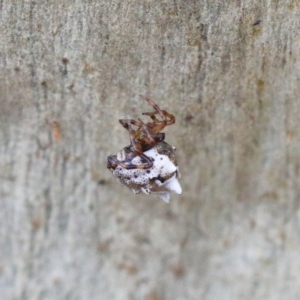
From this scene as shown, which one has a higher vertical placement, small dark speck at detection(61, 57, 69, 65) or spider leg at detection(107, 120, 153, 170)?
small dark speck at detection(61, 57, 69, 65)

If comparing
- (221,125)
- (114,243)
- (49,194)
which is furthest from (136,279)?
(221,125)

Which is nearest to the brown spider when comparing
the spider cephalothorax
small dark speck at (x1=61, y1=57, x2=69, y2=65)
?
the spider cephalothorax

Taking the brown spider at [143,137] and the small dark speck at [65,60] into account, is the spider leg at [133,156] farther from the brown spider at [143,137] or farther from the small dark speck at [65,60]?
the small dark speck at [65,60]

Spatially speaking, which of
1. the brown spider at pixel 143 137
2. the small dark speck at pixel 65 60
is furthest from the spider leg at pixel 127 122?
the small dark speck at pixel 65 60

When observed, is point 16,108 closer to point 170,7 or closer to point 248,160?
point 170,7

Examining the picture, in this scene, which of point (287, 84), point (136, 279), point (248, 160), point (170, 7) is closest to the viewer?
point (170, 7)

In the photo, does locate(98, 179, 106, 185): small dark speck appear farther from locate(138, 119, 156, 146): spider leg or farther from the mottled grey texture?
locate(138, 119, 156, 146): spider leg

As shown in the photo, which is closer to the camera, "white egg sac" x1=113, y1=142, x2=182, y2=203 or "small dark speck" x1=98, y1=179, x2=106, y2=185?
"white egg sac" x1=113, y1=142, x2=182, y2=203
